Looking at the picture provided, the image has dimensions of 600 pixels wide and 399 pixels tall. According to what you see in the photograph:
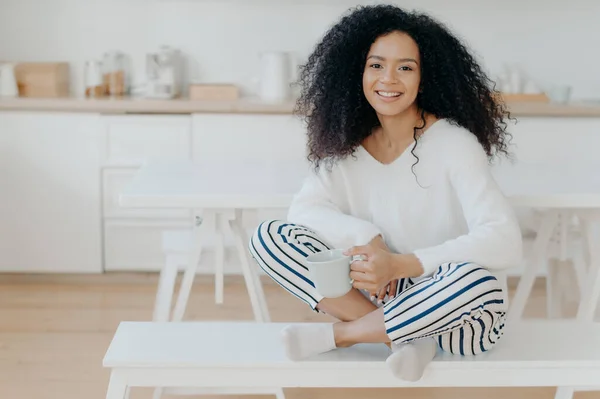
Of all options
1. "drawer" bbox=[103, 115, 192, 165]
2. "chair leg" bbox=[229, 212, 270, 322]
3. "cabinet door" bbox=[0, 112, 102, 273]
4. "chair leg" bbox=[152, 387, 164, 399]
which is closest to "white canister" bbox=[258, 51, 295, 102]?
"drawer" bbox=[103, 115, 192, 165]

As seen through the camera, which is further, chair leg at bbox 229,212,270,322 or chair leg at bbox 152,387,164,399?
chair leg at bbox 229,212,270,322

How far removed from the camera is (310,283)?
212 centimetres

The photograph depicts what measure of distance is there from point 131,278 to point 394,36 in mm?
2040

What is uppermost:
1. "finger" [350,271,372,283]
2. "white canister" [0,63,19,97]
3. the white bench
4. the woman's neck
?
the woman's neck

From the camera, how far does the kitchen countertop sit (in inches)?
147

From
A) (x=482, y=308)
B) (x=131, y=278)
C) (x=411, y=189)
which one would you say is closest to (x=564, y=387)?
(x=482, y=308)

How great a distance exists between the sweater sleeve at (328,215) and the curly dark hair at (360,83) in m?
0.06

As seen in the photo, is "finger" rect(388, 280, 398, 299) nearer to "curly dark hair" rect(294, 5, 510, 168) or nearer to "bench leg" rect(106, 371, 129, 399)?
"curly dark hair" rect(294, 5, 510, 168)

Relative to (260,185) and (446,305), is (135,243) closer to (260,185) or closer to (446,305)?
(260,185)

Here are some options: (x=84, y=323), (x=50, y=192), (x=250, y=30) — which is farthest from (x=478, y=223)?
(x=250, y=30)

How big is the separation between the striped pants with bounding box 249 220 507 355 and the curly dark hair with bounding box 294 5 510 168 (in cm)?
31

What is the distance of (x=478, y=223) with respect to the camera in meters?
2.09

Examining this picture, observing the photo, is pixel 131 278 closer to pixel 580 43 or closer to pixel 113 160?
pixel 113 160

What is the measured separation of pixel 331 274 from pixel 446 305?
242mm
